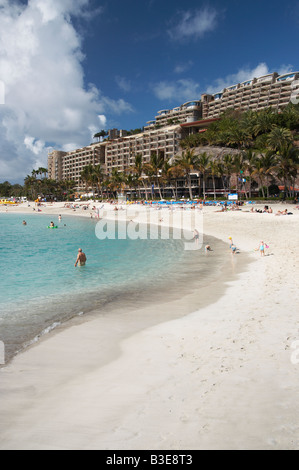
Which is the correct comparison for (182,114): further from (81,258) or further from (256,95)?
(81,258)

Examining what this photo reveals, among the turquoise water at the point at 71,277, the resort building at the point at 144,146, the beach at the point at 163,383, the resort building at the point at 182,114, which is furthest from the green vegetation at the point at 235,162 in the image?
the beach at the point at 163,383

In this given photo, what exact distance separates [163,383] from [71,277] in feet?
33.0

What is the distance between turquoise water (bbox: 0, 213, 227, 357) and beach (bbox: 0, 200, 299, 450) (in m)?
1.28

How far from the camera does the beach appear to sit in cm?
402

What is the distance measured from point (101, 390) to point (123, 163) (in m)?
120

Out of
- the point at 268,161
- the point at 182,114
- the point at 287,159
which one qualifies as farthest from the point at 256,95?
the point at 287,159

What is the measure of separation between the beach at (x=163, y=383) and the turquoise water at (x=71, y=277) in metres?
1.28

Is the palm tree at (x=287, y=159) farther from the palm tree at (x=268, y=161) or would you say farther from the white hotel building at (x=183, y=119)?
the white hotel building at (x=183, y=119)

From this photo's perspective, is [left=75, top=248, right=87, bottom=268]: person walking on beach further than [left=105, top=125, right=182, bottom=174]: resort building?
No

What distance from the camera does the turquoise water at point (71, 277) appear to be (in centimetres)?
917

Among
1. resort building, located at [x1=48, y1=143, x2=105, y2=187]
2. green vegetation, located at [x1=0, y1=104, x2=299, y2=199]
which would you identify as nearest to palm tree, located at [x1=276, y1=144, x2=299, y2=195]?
green vegetation, located at [x1=0, y1=104, x2=299, y2=199]

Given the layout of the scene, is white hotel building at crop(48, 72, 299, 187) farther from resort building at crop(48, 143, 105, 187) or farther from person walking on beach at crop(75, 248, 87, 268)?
person walking on beach at crop(75, 248, 87, 268)

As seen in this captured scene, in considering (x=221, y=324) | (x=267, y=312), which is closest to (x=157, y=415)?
(x=221, y=324)

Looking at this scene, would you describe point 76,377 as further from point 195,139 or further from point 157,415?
point 195,139
